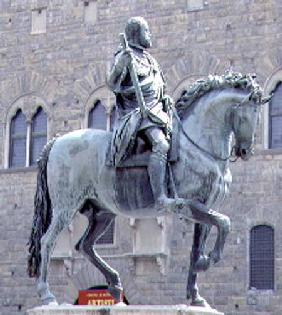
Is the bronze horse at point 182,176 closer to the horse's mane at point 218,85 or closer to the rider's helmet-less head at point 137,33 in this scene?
the horse's mane at point 218,85

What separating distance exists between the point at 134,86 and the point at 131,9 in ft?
44.5

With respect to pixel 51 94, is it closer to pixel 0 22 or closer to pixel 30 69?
pixel 30 69

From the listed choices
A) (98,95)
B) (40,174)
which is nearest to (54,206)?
(40,174)

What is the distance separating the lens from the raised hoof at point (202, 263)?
27.5 ft

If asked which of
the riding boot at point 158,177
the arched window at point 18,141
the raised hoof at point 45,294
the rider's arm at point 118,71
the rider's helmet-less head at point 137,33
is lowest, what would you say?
the raised hoof at point 45,294

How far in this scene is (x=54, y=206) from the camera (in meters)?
9.03

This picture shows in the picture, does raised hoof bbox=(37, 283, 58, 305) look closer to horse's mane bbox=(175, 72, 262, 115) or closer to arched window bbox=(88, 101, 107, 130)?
horse's mane bbox=(175, 72, 262, 115)

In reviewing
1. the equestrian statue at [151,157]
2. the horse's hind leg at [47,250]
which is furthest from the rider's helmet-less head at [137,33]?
the horse's hind leg at [47,250]

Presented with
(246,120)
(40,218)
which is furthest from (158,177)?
(40,218)

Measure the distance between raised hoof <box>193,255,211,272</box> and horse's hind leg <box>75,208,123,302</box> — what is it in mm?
912

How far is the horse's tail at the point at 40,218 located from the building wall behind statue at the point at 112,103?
10295mm

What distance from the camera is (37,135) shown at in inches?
873

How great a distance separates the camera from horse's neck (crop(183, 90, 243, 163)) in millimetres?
8539

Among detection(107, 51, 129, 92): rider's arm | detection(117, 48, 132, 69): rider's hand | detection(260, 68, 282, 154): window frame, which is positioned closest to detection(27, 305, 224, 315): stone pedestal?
detection(107, 51, 129, 92): rider's arm
